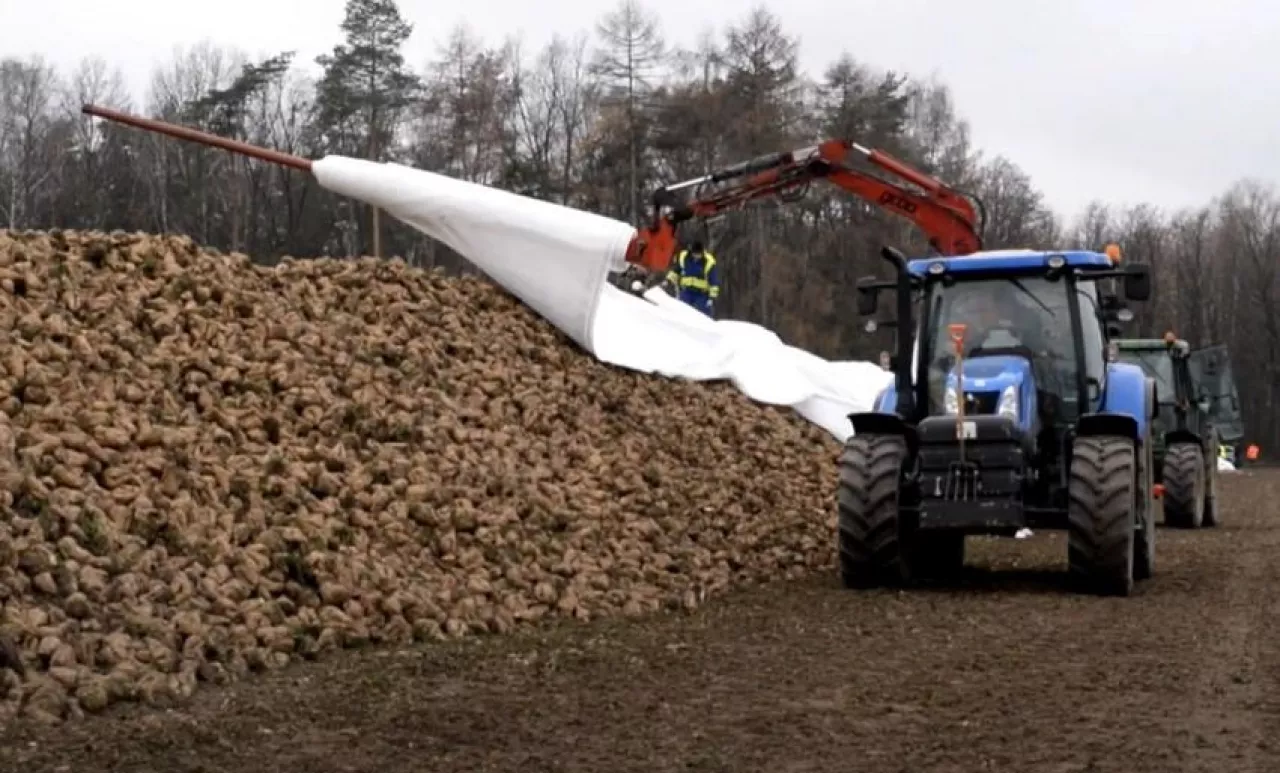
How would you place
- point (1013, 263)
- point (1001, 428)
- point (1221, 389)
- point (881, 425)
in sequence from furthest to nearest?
1. point (1221, 389)
2. point (1013, 263)
3. point (881, 425)
4. point (1001, 428)

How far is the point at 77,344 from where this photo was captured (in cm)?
1066

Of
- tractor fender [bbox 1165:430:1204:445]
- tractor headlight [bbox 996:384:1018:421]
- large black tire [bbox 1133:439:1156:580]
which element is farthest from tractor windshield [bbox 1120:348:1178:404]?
tractor headlight [bbox 996:384:1018:421]

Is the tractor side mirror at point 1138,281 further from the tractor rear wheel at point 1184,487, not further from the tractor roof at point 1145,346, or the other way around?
the tractor roof at point 1145,346

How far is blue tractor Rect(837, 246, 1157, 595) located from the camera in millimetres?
10859

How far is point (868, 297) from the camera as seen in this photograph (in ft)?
39.9

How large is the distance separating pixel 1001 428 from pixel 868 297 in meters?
1.66

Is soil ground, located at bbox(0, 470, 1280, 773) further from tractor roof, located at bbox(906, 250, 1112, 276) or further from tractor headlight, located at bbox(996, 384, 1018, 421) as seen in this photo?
tractor roof, located at bbox(906, 250, 1112, 276)

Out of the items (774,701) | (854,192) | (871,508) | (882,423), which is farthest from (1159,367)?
(774,701)

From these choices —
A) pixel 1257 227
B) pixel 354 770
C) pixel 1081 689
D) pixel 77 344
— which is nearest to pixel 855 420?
pixel 1081 689

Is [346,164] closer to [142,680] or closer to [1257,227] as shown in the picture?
[142,680]

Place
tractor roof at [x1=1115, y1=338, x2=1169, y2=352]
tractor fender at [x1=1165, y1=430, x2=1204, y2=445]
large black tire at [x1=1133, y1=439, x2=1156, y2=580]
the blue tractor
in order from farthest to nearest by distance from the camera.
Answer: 1. tractor roof at [x1=1115, y1=338, x2=1169, y2=352]
2. tractor fender at [x1=1165, y1=430, x2=1204, y2=445]
3. large black tire at [x1=1133, y1=439, x2=1156, y2=580]
4. the blue tractor

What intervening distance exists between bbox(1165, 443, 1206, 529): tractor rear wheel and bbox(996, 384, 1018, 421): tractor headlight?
7089mm

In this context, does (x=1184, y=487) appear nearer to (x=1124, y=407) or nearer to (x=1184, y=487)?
(x=1184, y=487)

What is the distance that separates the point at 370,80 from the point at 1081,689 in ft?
138
